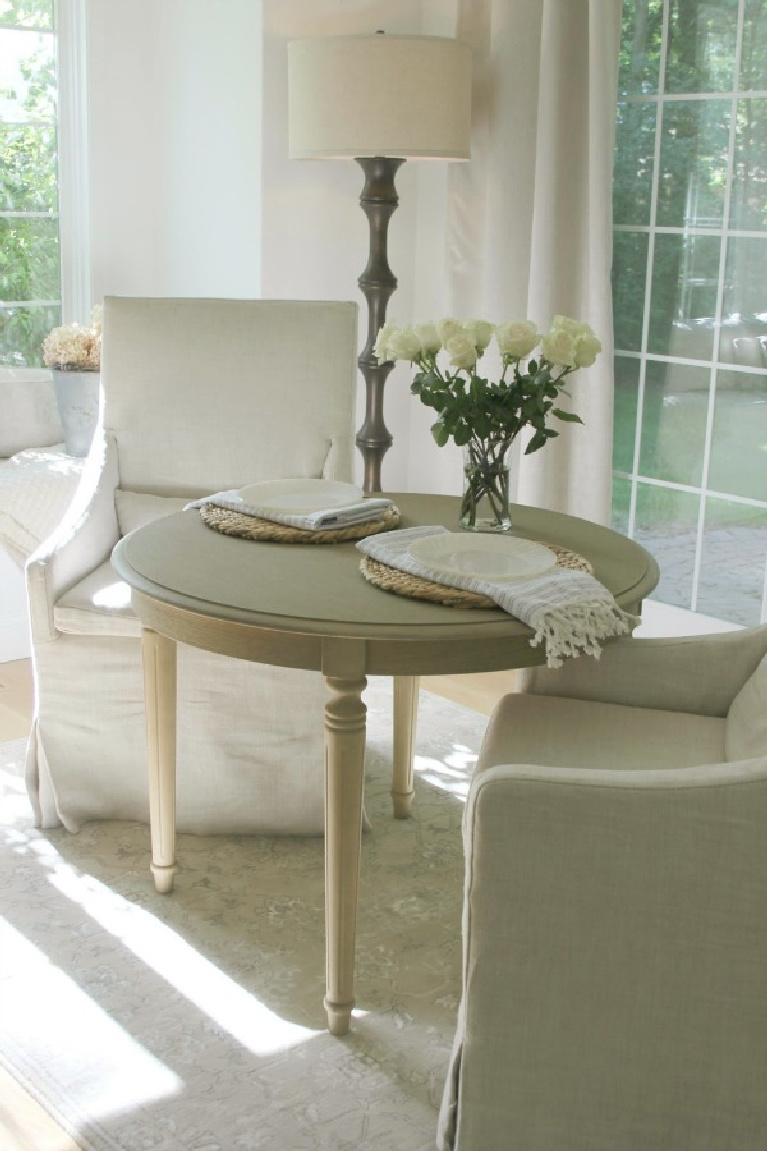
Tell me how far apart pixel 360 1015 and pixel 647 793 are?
0.82 metres

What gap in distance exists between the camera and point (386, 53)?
10.9ft

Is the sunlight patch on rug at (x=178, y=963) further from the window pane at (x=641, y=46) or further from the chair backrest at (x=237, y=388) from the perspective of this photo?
the window pane at (x=641, y=46)

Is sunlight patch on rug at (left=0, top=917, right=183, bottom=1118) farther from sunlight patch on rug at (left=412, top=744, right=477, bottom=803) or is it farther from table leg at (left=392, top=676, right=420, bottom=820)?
sunlight patch on rug at (left=412, top=744, right=477, bottom=803)

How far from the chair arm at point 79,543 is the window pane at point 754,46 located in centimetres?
183

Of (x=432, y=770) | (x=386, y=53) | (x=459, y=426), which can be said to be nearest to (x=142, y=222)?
(x=386, y=53)

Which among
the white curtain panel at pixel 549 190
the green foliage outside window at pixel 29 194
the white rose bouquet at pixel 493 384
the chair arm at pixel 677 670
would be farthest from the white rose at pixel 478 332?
the green foliage outside window at pixel 29 194

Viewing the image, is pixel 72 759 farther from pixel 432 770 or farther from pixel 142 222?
pixel 142 222

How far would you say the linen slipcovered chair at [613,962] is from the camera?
158 centimetres

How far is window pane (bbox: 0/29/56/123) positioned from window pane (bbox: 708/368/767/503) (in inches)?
87.2

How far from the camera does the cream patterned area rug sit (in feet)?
6.29

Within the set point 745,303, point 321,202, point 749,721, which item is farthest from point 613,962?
point 321,202

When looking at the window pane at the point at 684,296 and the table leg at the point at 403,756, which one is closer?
the table leg at the point at 403,756

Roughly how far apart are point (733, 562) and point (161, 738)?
180 centimetres

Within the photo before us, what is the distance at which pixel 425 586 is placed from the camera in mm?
2000
